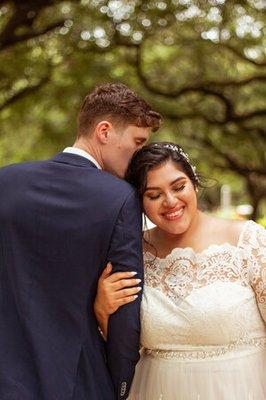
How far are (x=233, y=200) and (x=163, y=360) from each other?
152ft

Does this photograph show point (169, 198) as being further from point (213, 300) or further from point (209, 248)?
point (213, 300)

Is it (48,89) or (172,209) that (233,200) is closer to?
(48,89)

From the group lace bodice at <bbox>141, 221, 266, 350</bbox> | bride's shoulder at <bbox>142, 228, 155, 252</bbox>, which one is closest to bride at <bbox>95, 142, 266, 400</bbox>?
lace bodice at <bbox>141, 221, 266, 350</bbox>

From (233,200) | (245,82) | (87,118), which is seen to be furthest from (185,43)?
(233,200)

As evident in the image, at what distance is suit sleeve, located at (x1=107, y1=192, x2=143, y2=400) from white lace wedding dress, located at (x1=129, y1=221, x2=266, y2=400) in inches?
3.4

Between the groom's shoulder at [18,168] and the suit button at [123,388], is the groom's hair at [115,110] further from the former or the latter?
the suit button at [123,388]

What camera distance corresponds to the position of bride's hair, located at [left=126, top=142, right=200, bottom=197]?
2.87 metres

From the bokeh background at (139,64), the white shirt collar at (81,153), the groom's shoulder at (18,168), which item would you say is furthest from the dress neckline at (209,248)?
the bokeh background at (139,64)

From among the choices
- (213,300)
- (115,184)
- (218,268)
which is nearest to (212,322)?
(213,300)

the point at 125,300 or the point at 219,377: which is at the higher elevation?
the point at 125,300

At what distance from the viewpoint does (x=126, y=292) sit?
9.02 ft

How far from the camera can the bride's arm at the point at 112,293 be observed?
2.70 m

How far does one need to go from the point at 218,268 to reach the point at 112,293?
0.44 meters

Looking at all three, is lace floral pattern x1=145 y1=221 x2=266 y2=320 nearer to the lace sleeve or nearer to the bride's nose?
the lace sleeve
